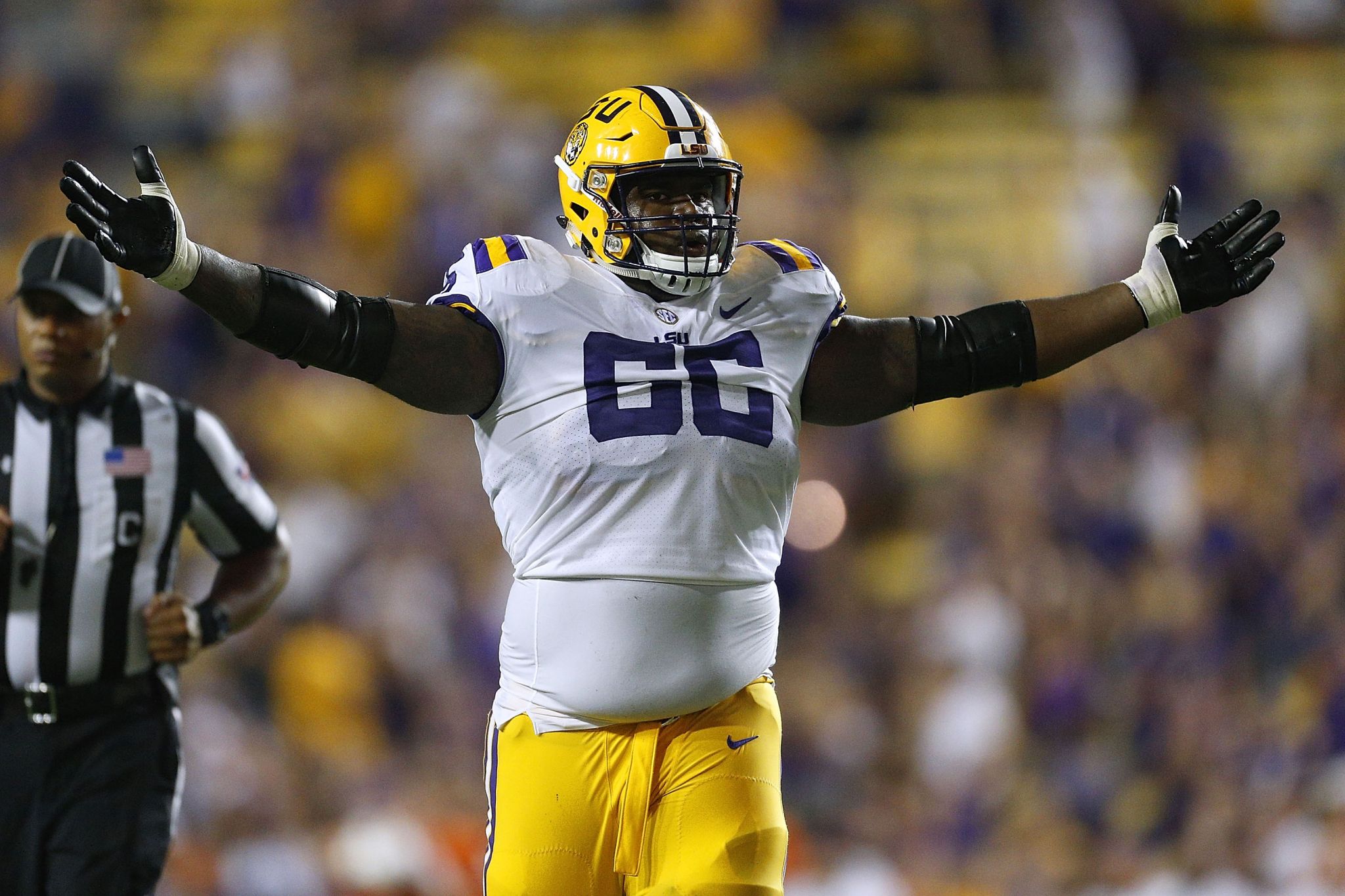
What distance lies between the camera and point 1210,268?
319cm

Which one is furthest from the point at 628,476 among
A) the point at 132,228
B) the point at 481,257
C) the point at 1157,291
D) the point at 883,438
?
the point at 883,438

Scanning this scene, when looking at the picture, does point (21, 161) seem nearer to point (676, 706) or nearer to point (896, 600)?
point (896, 600)

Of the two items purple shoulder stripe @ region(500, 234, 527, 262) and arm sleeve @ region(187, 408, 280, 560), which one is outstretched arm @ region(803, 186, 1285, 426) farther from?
arm sleeve @ region(187, 408, 280, 560)

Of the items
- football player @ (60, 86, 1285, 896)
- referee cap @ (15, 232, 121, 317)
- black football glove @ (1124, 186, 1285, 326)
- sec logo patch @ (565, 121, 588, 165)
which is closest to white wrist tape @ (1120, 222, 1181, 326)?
black football glove @ (1124, 186, 1285, 326)

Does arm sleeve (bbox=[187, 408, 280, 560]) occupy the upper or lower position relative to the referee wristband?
upper

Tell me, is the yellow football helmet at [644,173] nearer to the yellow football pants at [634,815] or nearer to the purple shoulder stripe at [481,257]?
the purple shoulder stripe at [481,257]

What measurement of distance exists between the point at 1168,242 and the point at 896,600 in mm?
3881

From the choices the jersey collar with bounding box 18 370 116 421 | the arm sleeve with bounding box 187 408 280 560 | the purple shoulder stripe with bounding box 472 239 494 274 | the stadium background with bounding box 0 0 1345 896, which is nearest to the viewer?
the purple shoulder stripe with bounding box 472 239 494 274

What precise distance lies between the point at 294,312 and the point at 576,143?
0.73 metres

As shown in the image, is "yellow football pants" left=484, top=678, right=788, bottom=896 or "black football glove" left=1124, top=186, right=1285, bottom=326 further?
"black football glove" left=1124, top=186, right=1285, bottom=326

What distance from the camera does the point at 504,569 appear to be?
23.5 feet

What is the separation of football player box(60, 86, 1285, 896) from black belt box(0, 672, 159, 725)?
1.08m

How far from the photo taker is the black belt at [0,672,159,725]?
3666 mm

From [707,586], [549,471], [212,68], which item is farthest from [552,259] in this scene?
[212,68]
